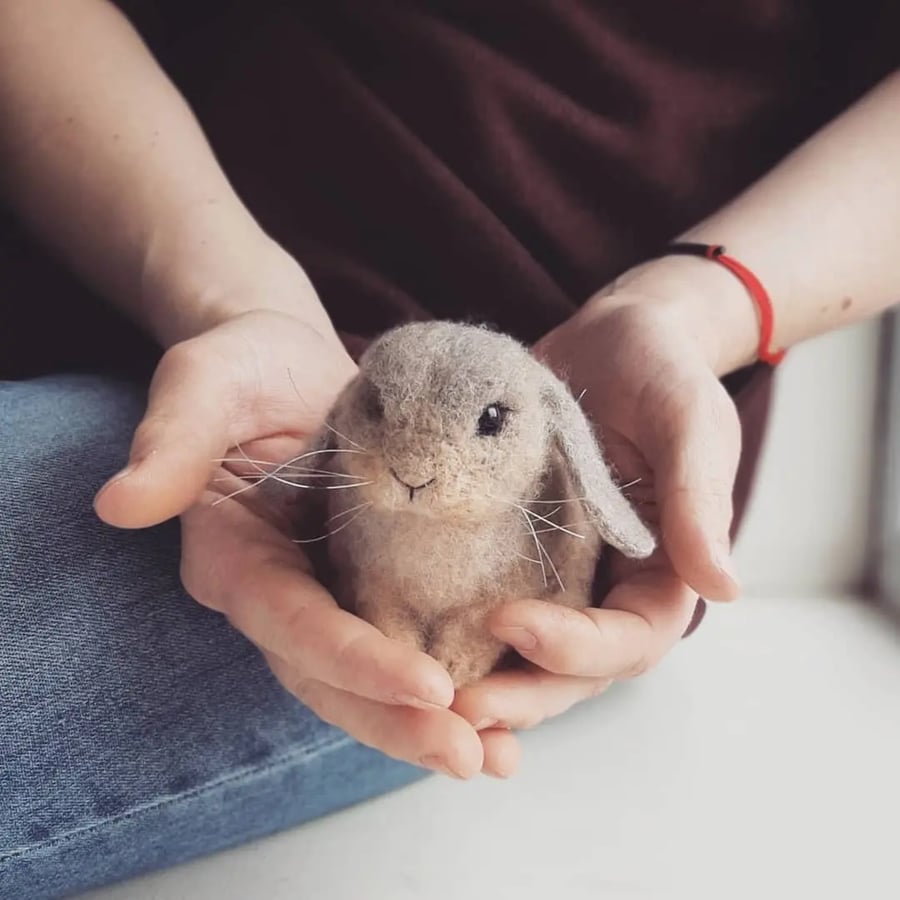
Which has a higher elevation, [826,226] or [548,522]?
[826,226]

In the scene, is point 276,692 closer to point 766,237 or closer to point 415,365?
point 415,365

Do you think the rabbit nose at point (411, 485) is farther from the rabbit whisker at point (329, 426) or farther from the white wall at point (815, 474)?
the white wall at point (815, 474)

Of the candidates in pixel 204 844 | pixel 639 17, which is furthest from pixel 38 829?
pixel 639 17

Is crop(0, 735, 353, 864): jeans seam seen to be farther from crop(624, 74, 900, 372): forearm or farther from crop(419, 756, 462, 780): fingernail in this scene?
crop(624, 74, 900, 372): forearm

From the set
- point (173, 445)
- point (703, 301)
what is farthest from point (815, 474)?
point (173, 445)

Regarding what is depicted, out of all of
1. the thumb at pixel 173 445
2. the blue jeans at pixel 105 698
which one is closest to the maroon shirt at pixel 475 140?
the blue jeans at pixel 105 698

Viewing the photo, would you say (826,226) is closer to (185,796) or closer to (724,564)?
(724,564)
